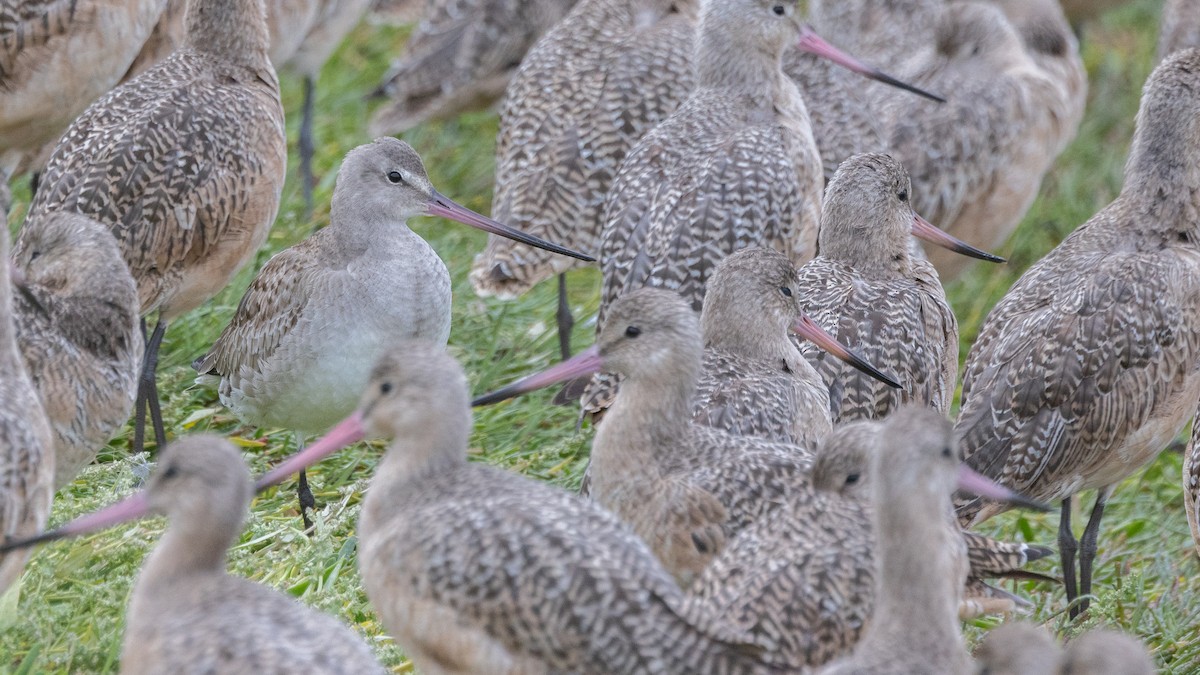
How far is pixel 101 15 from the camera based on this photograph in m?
6.85

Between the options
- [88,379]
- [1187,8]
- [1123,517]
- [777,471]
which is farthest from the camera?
[1187,8]

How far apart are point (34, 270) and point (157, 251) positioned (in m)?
0.60

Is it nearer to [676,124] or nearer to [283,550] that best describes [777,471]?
[283,550]

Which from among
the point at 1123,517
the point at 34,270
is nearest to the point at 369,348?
the point at 34,270

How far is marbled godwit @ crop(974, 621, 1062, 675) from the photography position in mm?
3836

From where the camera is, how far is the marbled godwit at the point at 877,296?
564cm

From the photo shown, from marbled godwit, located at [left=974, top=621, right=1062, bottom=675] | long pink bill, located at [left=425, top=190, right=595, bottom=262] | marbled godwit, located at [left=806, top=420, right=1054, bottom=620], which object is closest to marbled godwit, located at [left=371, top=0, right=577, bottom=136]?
long pink bill, located at [left=425, top=190, right=595, bottom=262]

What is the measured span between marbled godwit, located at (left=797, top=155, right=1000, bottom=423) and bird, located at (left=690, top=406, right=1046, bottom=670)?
123 centimetres

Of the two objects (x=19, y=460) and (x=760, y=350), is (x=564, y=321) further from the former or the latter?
(x=19, y=460)

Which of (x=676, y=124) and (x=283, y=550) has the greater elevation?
(x=676, y=124)

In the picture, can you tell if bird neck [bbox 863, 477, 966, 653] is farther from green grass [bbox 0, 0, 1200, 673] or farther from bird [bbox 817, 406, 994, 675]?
green grass [bbox 0, 0, 1200, 673]

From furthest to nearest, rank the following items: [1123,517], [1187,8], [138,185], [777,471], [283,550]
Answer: [1187,8] → [1123,517] → [138,185] → [283,550] → [777,471]

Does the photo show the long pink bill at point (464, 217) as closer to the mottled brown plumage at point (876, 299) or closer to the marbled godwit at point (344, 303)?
the marbled godwit at point (344, 303)

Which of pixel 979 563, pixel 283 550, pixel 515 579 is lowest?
pixel 283 550
